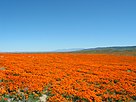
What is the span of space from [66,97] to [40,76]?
188 inches

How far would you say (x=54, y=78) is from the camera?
20.2 m

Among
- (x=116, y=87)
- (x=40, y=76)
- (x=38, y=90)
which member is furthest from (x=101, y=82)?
(x=38, y=90)

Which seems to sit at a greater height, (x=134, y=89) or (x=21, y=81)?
(x=21, y=81)

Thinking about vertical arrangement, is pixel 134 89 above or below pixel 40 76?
below

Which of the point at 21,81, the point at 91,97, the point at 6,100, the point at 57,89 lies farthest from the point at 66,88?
the point at 6,100

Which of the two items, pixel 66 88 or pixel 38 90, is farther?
pixel 66 88

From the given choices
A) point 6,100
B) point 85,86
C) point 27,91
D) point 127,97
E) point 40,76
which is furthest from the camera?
point 40,76

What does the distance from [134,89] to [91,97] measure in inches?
195

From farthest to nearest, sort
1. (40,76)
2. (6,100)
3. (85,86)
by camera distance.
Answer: (40,76), (85,86), (6,100)

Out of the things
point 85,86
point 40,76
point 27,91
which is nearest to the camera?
point 27,91

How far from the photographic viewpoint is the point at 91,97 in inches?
627

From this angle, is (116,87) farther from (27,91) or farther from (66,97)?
(27,91)

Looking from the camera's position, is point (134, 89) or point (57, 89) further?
point (134, 89)

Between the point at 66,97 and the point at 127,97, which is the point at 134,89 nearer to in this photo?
the point at 127,97
